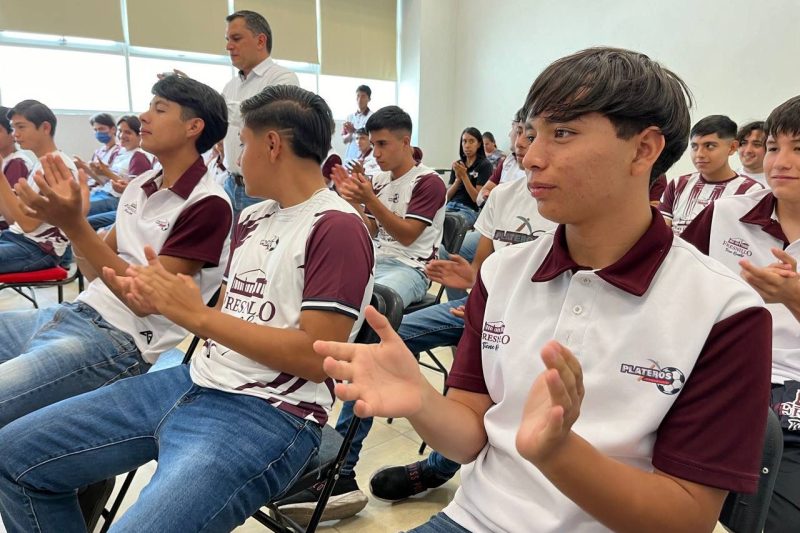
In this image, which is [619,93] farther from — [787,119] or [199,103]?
[199,103]

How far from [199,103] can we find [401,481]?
1508mm

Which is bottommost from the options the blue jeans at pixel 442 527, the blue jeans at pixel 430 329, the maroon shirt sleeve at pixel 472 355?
the blue jeans at pixel 430 329

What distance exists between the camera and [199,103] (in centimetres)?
179

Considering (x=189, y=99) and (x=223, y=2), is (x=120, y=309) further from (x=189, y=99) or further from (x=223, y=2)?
(x=223, y=2)

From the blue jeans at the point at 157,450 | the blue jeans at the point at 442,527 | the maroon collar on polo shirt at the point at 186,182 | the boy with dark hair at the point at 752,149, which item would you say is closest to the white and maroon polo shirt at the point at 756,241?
the blue jeans at the point at 442,527

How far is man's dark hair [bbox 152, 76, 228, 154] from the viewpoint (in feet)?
5.80

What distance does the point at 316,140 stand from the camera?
4.66ft

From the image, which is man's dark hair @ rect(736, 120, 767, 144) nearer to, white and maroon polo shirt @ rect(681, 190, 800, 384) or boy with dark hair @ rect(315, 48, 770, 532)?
white and maroon polo shirt @ rect(681, 190, 800, 384)

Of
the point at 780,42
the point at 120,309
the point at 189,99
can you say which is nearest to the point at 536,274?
the point at 120,309

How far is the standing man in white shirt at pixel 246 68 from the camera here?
3104 millimetres

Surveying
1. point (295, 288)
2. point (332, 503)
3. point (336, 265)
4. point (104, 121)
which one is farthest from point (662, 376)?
point (104, 121)

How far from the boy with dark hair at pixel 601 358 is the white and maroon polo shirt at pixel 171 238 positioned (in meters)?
0.96

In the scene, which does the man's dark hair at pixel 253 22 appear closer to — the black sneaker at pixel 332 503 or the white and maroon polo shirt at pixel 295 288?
the white and maroon polo shirt at pixel 295 288

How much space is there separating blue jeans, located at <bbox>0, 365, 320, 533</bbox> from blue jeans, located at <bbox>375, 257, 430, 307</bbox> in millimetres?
1201
